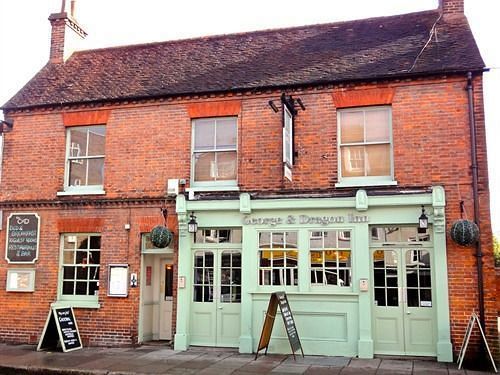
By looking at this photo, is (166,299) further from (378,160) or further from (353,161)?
(378,160)

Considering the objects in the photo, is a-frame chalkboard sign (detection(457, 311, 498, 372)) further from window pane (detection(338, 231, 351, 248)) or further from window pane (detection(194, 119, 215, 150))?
window pane (detection(194, 119, 215, 150))

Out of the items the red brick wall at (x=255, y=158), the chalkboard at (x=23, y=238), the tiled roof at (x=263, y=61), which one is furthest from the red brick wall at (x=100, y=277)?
the tiled roof at (x=263, y=61)

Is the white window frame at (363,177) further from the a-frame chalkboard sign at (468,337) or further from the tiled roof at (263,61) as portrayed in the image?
the a-frame chalkboard sign at (468,337)

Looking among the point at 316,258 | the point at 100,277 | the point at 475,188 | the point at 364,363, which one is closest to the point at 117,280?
the point at 100,277

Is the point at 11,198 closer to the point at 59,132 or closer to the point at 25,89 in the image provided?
the point at 59,132

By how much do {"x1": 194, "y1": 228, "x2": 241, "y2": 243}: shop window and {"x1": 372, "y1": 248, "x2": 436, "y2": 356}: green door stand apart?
3.02m

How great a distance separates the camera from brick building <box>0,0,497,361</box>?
34.3ft

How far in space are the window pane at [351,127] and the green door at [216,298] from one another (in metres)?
3.50

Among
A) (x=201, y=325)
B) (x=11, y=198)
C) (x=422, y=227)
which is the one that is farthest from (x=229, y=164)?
(x=11, y=198)

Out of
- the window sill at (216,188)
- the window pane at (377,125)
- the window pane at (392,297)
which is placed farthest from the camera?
the window sill at (216,188)

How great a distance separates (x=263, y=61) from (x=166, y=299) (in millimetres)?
6211

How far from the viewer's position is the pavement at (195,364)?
926cm

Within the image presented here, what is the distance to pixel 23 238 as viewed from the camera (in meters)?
12.7

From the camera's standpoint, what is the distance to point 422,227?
33.4ft
